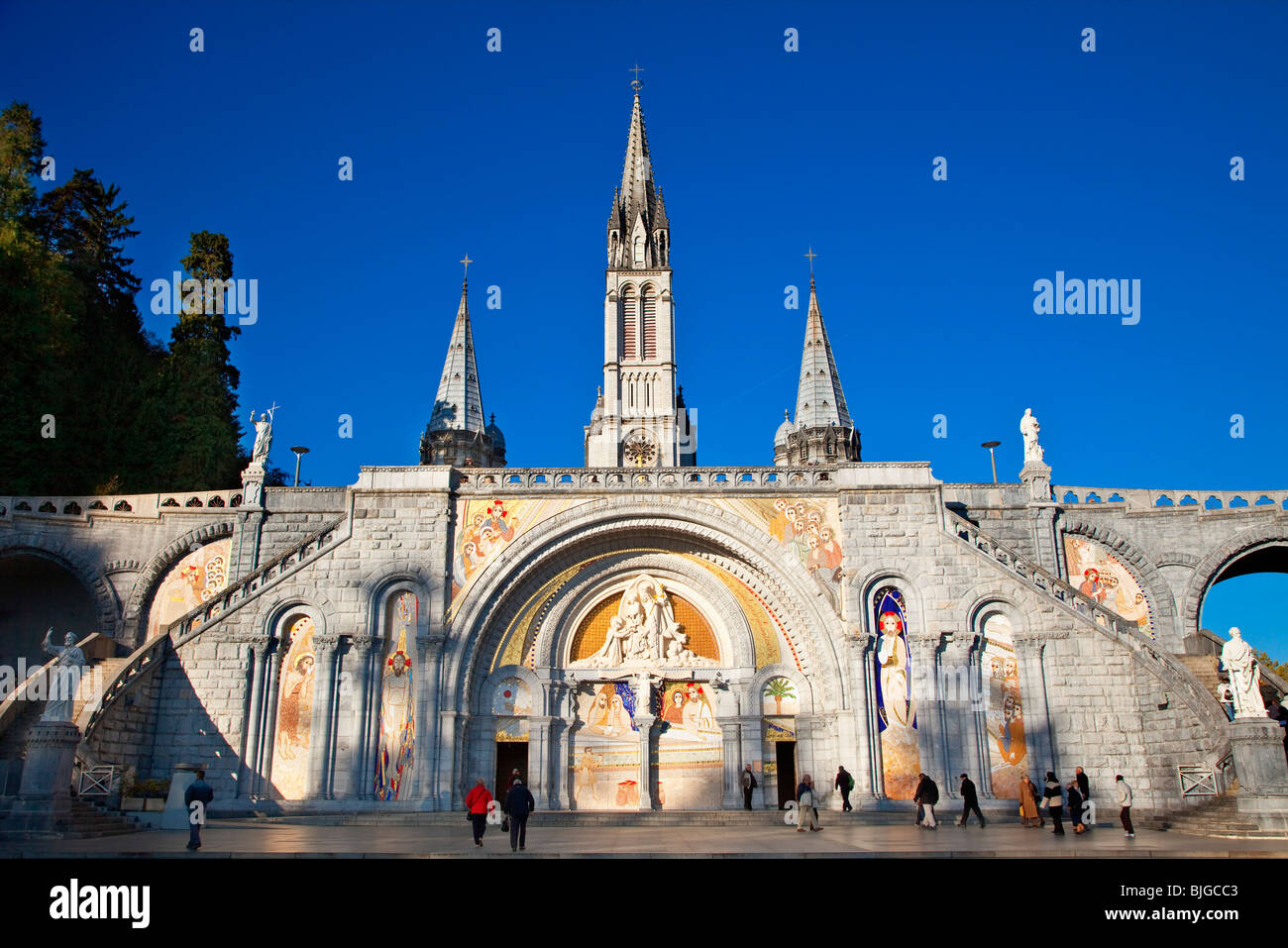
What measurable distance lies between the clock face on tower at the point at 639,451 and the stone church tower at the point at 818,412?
24.2 ft

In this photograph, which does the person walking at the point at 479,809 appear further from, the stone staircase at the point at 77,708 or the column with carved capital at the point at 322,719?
the stone staircase at the point at 77,708

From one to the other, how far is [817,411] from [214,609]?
35.1 m

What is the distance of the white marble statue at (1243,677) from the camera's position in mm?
18328

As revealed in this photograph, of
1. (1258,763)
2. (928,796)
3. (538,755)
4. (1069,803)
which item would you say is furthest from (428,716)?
(1258,763)

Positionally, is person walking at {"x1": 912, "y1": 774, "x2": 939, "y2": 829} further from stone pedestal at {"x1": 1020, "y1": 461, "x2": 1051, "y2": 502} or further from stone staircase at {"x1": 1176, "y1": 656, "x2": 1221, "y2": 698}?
stone pedestal at {"x1": 1020, "y1": 461, "x2": 1051, "y2": 502}

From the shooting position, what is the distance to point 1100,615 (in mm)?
23859

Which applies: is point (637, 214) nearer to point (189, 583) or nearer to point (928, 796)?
point (189, 583)

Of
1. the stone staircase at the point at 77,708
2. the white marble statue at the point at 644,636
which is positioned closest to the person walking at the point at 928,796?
the white marble statue at the point at 644,636

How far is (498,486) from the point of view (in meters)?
26.2

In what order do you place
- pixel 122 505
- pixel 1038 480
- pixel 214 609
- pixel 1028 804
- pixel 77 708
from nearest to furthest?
pixel 1028 804 < pixel 77 708 < pixel 214 609 < pixel 1038 480 < pixel 122 505

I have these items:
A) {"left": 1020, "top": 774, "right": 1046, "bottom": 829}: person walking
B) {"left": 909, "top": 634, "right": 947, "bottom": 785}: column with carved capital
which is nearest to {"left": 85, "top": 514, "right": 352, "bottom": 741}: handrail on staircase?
{"left": 909, "top": 634, "right": 947, "bottom": 785}: column with carved capital
